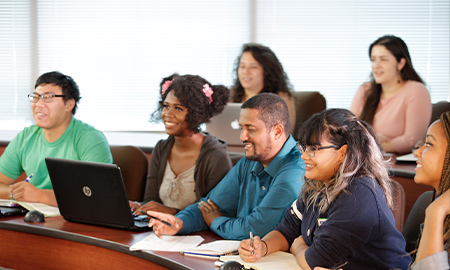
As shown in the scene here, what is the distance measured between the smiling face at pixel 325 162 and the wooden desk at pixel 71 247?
485 mm

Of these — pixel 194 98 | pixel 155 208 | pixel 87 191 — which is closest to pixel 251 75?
pixel 194 98

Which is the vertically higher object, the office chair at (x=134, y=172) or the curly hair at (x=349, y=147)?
the curly hair at (x=349, y=147)

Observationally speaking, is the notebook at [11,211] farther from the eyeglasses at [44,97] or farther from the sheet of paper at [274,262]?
the sheet of paper at [274,262]

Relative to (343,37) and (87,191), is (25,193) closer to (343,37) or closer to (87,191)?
(87,191)

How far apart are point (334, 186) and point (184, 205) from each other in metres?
1.09

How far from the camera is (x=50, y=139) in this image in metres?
2.73

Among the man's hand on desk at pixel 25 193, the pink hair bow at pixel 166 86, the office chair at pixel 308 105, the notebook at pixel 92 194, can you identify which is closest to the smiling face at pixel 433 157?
the notebook at pixel 92 194

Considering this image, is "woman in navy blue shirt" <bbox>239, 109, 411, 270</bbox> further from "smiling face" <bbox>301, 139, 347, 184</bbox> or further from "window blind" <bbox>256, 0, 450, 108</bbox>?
"window blind" <bbox>256, 0, 450, 108</bbox>

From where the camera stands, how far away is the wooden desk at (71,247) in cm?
192

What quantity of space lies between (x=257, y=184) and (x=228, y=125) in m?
1.47

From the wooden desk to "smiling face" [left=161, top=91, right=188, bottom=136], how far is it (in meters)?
0.61

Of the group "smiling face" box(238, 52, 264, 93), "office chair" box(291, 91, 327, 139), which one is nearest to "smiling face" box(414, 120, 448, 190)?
"office chair" box(291, 91, 327, 139)

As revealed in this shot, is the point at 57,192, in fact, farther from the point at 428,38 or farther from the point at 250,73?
the point at 428,38

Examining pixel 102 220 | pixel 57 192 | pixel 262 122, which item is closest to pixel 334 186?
pixel 262 122
